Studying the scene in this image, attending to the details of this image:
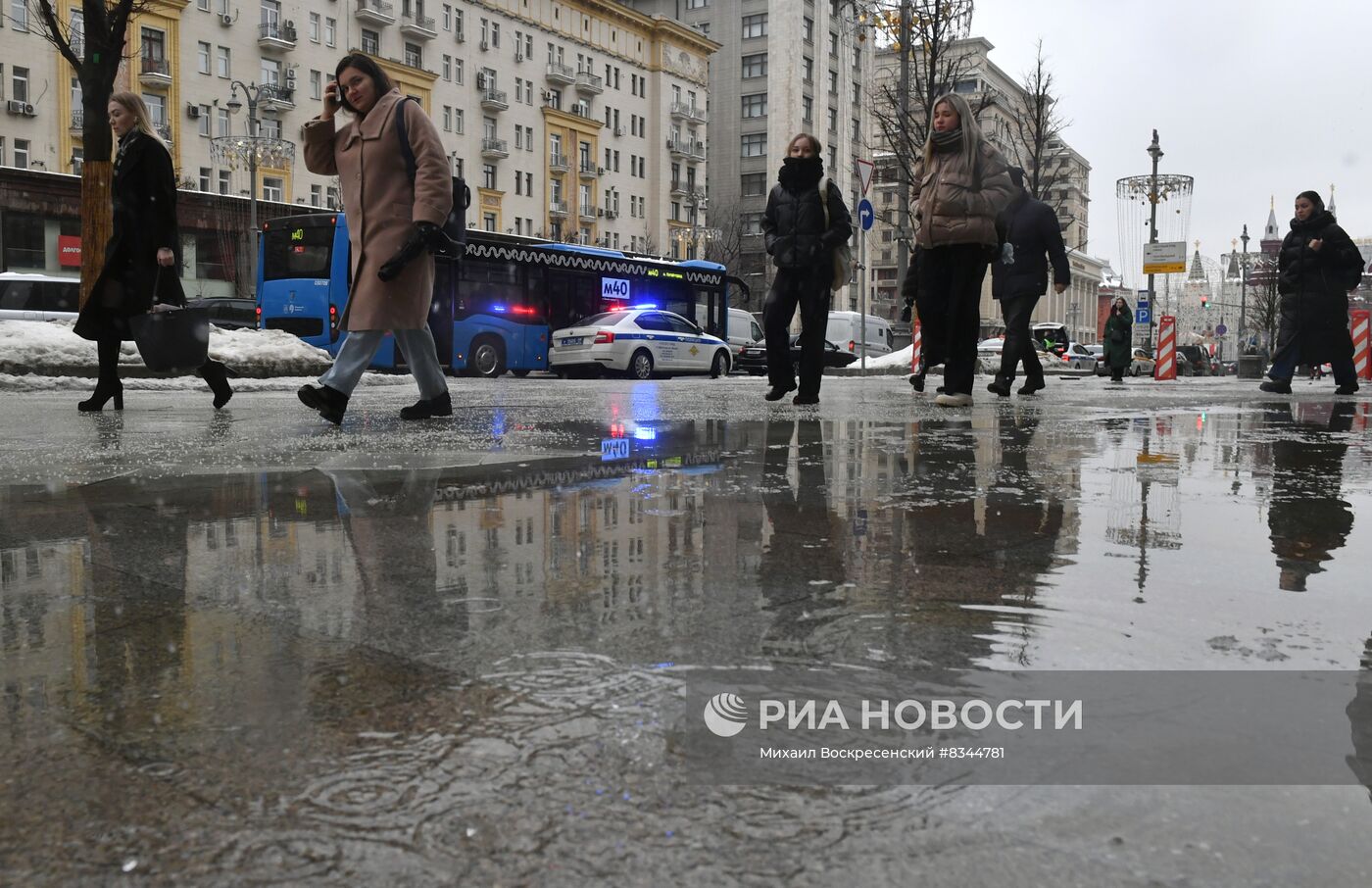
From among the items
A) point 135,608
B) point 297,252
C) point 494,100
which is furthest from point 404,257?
point 494,100

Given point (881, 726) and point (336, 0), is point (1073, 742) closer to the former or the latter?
point (881, 726)

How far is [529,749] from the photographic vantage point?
1.56m

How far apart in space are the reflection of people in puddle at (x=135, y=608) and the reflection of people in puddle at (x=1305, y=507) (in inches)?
84.6

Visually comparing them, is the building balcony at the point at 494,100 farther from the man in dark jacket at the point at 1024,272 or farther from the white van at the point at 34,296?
the man in dark jacket at the point at 1024,272

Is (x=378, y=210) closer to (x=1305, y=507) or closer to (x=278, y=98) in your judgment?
(x=1305, y=507)

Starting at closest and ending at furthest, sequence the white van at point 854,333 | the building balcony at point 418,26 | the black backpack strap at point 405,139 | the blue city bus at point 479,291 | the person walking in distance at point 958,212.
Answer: the black backpack strap at point 405,139, the person walking in distance at point 958,212, the blue city bus at point 479,291, the white van at point 854,333, the building balcony at point 418,26

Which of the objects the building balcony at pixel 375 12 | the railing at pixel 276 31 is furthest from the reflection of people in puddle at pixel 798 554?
the building balcony at pixel 375 12

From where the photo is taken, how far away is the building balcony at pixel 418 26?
62.3 meters

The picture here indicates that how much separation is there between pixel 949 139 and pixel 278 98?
51080 millimetres

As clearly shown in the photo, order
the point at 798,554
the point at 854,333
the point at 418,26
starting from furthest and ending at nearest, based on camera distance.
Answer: the point at 418,26 < the point at 854,333 < the point at 798,554

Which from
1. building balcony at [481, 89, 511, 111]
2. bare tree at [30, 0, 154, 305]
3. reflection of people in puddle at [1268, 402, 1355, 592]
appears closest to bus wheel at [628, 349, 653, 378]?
bare tree at [30, 0, 154, 305]

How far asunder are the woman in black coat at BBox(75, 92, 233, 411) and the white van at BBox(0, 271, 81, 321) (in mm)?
20253

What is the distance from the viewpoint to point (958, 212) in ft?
29.6

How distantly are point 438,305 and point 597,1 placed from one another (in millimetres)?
55284
